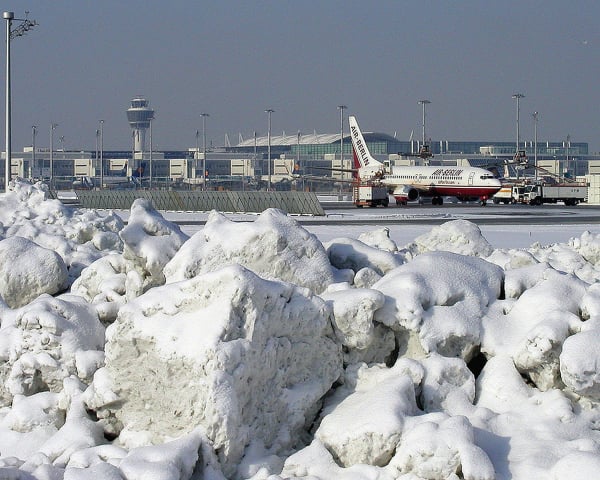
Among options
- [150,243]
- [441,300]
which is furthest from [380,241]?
[441,300]

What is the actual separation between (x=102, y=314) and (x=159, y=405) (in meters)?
2.17

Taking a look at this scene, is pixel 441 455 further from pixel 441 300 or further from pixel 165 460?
pixel 441 300

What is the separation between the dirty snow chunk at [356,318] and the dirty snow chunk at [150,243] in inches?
94.0

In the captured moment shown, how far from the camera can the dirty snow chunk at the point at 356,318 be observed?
7.97 meters

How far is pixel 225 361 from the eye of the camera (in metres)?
7.08

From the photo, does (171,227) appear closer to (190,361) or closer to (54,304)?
(54,304)

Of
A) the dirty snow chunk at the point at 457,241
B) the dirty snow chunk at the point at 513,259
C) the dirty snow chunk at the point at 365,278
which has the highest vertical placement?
the dirty snow chunk at the point at 457,241

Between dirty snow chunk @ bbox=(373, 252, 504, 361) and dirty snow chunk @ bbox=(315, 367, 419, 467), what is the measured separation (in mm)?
514

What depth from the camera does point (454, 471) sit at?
648cm

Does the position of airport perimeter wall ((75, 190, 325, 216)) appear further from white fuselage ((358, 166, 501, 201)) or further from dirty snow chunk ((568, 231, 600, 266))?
dirty snow chunk ((568, 231, 600, 266))

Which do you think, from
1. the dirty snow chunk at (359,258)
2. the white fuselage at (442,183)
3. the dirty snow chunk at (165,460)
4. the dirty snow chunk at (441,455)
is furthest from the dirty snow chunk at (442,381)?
the white fuselage at (442,183)

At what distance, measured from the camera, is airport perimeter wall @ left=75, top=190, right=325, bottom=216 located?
163ft

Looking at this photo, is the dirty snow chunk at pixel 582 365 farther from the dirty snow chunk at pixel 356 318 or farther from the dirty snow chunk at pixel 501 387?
the dirty snow chunk at pixel 356 318

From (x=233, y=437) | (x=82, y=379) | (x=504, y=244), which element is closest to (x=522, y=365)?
(x=233, y=437)
